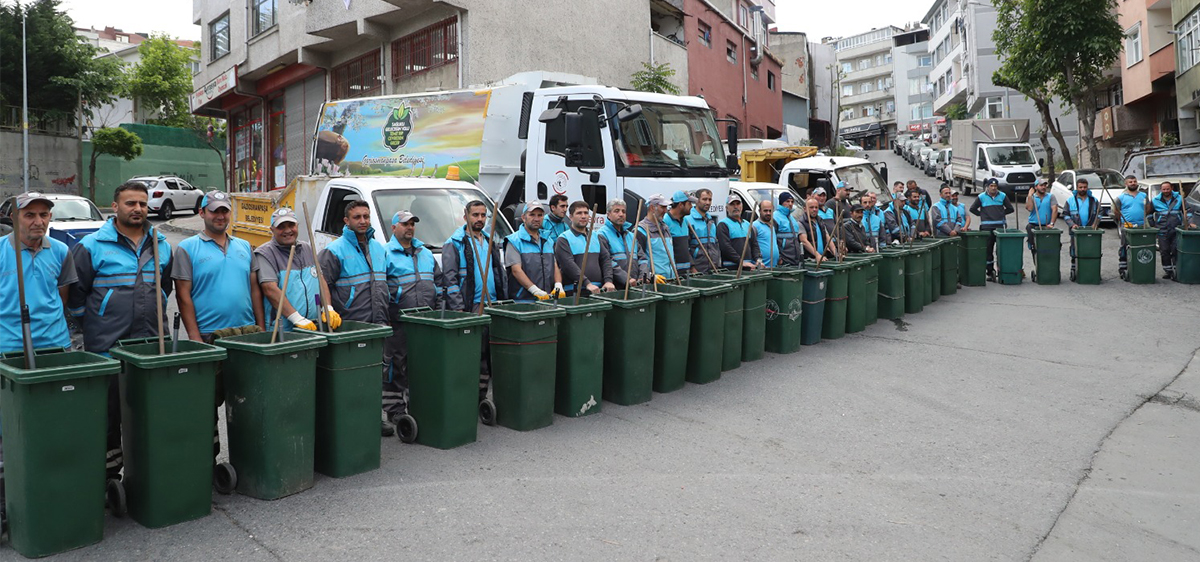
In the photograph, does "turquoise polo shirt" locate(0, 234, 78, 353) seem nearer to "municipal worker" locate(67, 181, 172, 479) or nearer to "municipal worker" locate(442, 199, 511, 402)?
"municipal worker" locate(67, 181, 172, 479)

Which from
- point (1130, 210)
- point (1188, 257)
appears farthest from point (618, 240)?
point (1130, 210)

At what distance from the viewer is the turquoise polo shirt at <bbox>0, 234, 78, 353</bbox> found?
4.99m

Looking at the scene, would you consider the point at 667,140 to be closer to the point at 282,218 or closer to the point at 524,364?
the point at 524,364

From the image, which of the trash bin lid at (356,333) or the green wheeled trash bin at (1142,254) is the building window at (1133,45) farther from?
the trash bin lid at (356,333)

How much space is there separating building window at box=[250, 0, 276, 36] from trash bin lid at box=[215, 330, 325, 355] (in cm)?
2266

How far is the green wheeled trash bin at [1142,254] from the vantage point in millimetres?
14719

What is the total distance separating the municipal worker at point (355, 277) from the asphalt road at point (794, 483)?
36.3 inches

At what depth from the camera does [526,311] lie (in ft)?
22.1

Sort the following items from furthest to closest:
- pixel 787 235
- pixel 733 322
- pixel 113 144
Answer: pixel 113 144 → pixel 787 235 → pixel 733 322

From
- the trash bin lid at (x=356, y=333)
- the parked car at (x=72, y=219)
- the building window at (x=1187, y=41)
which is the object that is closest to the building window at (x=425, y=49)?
the parked car at (x=72, y=219)

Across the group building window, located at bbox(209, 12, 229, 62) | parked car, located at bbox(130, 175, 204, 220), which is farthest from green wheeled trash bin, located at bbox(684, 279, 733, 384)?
parked car, located at bbox(130, 175, 204, 220)

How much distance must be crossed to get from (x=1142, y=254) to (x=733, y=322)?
9.24m

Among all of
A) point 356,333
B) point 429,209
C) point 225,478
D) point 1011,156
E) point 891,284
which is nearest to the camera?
point 225,478

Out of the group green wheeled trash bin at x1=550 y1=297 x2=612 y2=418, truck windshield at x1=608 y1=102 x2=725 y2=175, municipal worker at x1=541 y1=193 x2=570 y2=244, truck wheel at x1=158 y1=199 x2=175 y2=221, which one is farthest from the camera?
truck wheel at x1=158 y1=199 x2=175 y2=221
